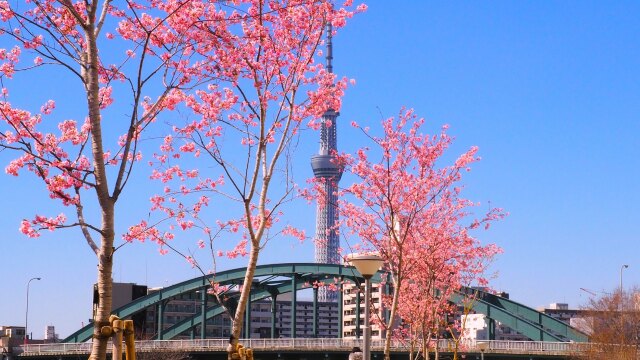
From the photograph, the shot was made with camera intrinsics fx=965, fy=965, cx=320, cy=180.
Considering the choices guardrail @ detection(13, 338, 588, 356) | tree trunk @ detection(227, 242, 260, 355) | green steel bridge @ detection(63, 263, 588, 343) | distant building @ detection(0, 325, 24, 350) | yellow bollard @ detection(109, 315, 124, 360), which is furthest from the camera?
distant building @ detection(0, 325, 24, 350)

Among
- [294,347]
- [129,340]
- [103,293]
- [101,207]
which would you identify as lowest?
[294,347]

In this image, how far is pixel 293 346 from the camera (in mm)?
89562

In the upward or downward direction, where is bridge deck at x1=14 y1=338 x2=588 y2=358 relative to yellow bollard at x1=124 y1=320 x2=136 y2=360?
downward

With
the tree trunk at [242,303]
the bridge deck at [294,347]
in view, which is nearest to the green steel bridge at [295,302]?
the bridge deck at [294,347]

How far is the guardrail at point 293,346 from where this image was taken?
78.8 metres

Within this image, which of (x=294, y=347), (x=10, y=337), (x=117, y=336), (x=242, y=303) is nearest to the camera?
(x=117, y=336)

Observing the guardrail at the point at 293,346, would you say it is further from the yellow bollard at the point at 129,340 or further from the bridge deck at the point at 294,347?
the yellow bollard at the point at 129,340

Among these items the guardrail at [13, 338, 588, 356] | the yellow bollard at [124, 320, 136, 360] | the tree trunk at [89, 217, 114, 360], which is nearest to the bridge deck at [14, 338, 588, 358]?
the guardrail at [13, 338, 588, 356]

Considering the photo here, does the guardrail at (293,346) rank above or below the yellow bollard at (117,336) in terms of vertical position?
below

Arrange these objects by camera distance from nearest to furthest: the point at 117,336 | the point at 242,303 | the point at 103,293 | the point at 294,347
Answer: the point at 117,336
the point at 103,293
the point at 242,303
the point at 294,347

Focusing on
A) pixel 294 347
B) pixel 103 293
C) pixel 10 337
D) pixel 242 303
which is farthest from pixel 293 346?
pixel 103 293

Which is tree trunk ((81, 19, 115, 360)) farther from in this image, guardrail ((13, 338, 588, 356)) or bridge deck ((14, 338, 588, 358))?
guardrail ((13, 338, 588, 356))

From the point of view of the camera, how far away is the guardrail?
7875cm

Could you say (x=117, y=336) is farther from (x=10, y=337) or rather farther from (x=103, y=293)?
(x=10, y=337)
